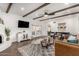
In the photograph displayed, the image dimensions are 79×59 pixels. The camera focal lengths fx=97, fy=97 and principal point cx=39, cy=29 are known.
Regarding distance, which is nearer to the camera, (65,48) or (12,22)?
(12,22)

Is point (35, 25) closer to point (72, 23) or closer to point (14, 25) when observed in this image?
point (14, 25)

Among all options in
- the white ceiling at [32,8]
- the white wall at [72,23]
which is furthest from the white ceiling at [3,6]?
the white wall at [72,23]

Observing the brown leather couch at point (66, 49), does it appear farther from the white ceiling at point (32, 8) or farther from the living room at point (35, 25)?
the white ceiling at point (32, 8)

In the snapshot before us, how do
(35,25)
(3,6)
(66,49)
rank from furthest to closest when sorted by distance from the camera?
1. (35,25)
2. (66,49)
3. (3,6)

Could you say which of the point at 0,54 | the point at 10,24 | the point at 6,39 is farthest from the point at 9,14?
the point at 0,54

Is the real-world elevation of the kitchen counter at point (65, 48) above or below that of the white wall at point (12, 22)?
below

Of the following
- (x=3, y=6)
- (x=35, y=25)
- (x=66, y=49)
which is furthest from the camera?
(x=35, y=25)

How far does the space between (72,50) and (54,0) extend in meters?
1.27

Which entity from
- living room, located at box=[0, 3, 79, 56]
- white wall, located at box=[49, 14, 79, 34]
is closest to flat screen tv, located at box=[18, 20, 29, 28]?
living room, located at box=[0, 3, 79, 56]

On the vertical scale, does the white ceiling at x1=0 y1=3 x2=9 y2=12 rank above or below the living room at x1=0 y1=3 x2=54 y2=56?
above

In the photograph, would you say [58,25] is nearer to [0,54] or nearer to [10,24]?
[10,24]

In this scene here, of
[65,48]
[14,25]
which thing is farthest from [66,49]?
[14,25]

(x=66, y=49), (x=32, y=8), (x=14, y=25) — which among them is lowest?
(x=66, y=49)

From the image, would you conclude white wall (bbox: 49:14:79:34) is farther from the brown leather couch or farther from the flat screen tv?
the flat screen tv
